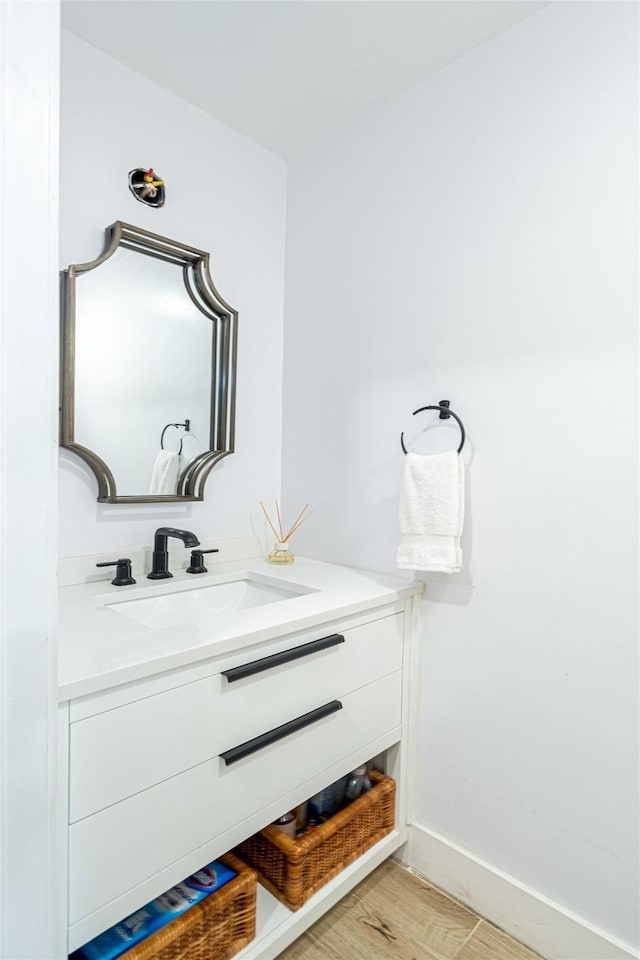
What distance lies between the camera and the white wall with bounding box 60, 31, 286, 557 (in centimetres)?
144

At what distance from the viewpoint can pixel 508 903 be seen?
136 cm

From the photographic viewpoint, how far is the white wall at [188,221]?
144 cm

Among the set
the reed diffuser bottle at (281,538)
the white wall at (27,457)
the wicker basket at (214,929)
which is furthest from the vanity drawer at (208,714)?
the reed diffuser bottle at (281,538)

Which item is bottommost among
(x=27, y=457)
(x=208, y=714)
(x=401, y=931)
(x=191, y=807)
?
(x=401, y=931)

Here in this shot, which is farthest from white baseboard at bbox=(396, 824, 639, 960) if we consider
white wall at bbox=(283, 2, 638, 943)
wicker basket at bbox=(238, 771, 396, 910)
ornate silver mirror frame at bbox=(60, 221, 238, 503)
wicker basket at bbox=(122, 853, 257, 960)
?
ornate silver mirror frame at bbox=(60, 221, 238, 503)

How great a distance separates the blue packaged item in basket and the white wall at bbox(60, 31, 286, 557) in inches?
32.9

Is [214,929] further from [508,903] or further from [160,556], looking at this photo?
[160,556]

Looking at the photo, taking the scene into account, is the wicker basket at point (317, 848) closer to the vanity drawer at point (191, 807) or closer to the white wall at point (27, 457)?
the vanity drawer at point (191, 807)

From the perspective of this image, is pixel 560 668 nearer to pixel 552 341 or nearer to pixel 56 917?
pixel 552 341

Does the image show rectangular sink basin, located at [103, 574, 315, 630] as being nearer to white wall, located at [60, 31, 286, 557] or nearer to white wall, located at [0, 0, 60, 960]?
white wall, located at [60, 31, 286, 557]

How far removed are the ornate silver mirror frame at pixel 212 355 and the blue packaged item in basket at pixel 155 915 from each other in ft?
3.06

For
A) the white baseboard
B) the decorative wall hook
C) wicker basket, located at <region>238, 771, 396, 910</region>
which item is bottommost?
the white baseboard

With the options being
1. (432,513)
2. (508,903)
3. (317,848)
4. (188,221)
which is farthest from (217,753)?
(188,221)

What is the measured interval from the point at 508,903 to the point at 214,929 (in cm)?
76
